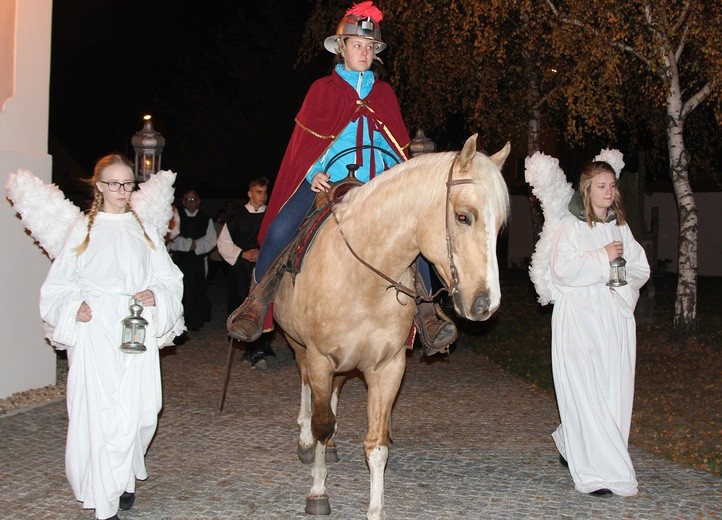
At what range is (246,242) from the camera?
448 inches

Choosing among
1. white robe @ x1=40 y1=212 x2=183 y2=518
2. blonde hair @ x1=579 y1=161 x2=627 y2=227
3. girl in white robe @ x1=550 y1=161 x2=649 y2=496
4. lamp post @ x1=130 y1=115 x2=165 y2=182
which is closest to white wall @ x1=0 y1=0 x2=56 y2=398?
lamp post @ x1=130 y1=115 x2=165 y2=182

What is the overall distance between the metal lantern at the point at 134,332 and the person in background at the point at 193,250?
866 cm

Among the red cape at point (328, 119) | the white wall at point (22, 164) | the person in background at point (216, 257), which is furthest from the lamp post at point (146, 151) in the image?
the person in background at point (216, 257)

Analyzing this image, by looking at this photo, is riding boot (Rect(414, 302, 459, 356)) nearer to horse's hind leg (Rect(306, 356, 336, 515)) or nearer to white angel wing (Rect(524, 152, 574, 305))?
horse's hind leg (Rect(306, 356, 336, 515))

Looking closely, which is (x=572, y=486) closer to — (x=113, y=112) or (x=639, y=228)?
(x=639, y=228)

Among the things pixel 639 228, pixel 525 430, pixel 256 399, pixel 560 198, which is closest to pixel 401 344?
pixel 560 198

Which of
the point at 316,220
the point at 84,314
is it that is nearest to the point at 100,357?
the point at 84,314

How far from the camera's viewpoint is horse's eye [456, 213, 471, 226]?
4508 mm

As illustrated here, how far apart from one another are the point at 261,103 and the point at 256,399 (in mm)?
26604

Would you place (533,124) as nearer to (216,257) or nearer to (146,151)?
(146,151)

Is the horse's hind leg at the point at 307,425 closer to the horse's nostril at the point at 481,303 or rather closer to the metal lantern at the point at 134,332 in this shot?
the metal lantern at the point at 134,332

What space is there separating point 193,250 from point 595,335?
8.95 m

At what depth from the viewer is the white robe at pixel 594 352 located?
6004mm

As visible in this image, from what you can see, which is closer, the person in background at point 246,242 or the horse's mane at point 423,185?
the horse's mane at point 423,185
